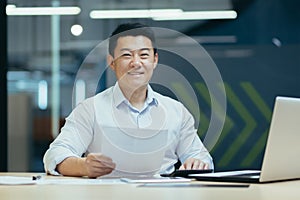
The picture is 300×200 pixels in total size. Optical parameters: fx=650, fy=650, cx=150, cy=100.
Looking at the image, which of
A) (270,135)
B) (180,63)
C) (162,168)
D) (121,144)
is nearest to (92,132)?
(121,144)

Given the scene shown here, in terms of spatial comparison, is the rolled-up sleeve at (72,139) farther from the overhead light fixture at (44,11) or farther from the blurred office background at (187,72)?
the overhead light fixture at (44,11)

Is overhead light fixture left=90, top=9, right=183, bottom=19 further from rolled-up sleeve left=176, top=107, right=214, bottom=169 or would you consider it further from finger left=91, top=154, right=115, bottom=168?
finger left=91, top=154, right=115, bottom=168

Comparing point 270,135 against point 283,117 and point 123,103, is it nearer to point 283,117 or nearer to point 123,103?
point 283,117

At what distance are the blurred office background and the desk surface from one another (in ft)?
10.8

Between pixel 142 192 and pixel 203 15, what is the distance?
388 centimetres

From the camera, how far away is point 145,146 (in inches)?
108

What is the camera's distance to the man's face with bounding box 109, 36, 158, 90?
9.52ft

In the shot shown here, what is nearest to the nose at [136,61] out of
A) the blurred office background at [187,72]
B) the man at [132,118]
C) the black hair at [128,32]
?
the man at [132,118]

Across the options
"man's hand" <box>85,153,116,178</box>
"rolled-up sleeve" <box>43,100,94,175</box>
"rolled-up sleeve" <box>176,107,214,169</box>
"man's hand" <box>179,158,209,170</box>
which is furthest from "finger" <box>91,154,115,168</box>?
"rolled-up sleeve" <box>176,107,214,169</box>

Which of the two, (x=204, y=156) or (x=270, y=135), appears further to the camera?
(x=204, y=156)

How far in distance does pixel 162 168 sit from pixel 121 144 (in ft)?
0.68

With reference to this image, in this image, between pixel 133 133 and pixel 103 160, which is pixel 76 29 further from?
pixel 103 160

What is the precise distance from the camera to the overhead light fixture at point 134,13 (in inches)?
213

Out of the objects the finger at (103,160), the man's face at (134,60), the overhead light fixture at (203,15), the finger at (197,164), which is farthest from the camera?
the overhead light fixture at (203,15)
